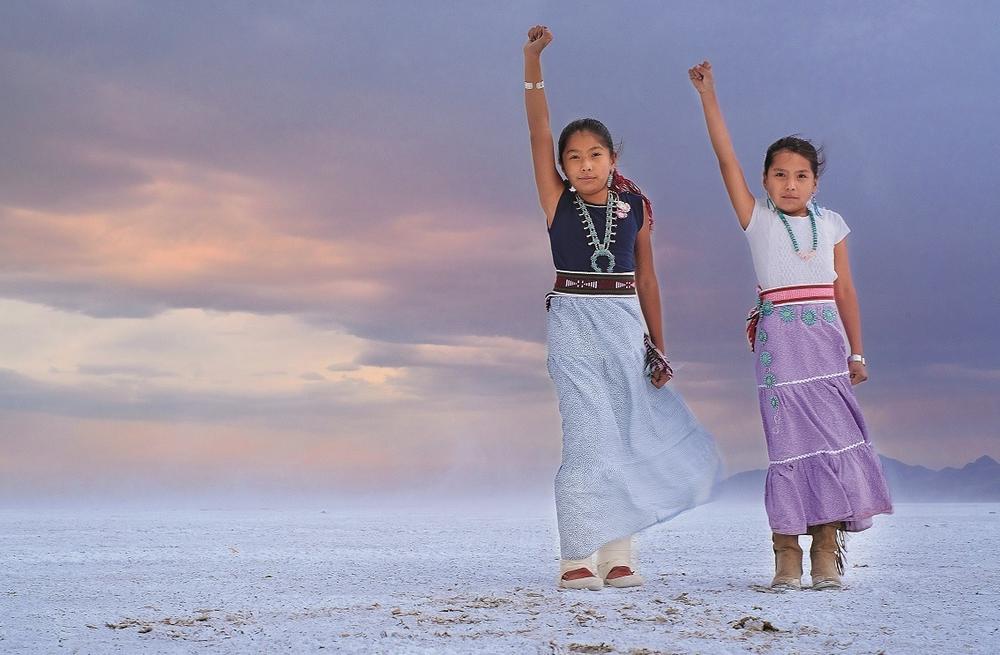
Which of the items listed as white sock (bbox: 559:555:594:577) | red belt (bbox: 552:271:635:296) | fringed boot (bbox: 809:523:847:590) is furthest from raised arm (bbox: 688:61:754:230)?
white sock (bbox: 559:555:594:577)

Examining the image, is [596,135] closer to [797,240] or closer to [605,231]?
[605,231]

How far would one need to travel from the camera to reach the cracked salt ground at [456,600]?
343cm

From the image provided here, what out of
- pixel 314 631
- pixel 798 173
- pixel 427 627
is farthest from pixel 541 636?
pixel 798 173

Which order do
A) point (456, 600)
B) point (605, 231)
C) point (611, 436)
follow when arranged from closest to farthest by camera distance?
point (456, 600) → point (611, 436) → point (605, 231)

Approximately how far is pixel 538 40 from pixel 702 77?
775 millimetres

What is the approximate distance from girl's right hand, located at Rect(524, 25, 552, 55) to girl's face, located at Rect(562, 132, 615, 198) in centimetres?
41

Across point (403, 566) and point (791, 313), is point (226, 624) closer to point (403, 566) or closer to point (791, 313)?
point (403, 566)

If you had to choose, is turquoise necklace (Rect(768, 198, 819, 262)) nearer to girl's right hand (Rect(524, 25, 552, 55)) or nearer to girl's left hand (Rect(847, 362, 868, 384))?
girl's left hand (Rect(847, 362, 868, 384))

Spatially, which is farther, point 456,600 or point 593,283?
point 593,283

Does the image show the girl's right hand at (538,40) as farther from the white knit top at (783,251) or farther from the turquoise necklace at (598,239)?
the white knit top at (783,251)

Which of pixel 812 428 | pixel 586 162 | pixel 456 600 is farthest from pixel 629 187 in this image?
pixel 456 600

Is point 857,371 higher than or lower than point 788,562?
higher

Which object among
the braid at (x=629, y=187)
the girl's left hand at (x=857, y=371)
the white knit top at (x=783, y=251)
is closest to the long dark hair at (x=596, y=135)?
the braid at (x=629, y=187)

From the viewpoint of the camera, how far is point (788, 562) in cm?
476
